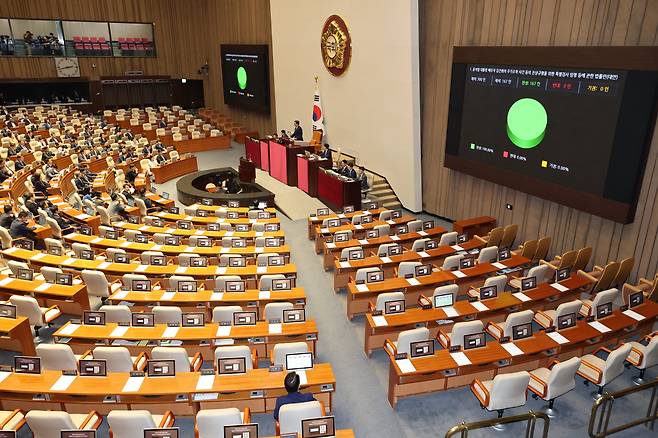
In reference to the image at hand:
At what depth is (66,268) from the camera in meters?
10.4

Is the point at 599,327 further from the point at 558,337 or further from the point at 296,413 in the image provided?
the point at 296,413

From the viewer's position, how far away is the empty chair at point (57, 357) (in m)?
6.88

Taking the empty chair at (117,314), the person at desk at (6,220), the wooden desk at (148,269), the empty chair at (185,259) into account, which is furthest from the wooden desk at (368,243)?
the person at desk at (6,220)

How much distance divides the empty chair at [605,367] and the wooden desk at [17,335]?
893cm

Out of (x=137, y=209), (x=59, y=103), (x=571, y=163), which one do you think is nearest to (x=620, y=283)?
(x=571, y=163)

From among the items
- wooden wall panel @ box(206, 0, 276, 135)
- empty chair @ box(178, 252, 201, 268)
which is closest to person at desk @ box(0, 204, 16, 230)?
empty chair @ box(178, 252, 201, 268)

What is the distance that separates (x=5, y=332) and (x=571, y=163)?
39.8 ft

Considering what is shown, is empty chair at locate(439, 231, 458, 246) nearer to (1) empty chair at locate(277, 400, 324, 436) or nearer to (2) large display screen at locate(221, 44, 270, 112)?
(1) empty chair at locate(277, 400, 324, 436)

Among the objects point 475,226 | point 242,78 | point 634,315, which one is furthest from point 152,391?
point 242,78

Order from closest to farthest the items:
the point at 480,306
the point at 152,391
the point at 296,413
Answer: the point at 296,413
the point at 152,391
the point at 480,306

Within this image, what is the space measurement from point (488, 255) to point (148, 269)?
A: 7.81 meters

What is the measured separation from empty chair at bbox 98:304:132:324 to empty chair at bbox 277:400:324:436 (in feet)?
13.0

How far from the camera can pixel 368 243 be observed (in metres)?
12.3

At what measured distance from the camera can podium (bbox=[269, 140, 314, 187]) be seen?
1873cm
